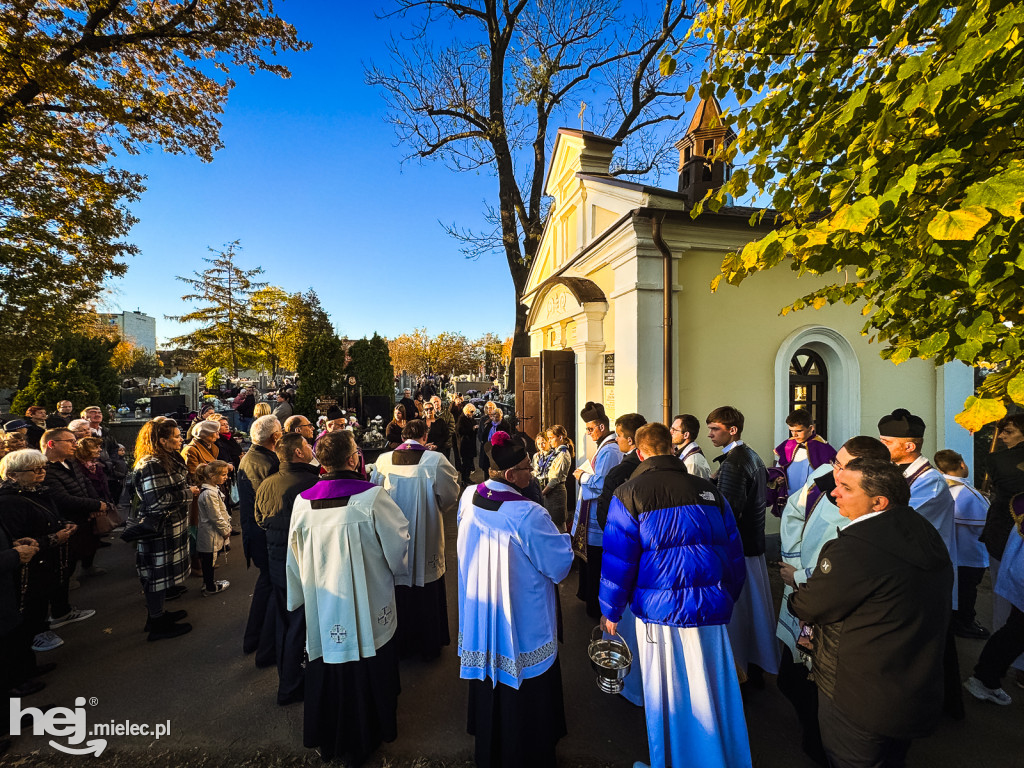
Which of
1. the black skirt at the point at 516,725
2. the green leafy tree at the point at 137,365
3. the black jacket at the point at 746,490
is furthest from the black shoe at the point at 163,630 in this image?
the green leafy tree at the point at 137,365

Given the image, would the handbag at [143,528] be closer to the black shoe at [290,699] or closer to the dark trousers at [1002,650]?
the black shoe at [290,699]

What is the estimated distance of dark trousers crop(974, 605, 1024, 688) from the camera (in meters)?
3.17

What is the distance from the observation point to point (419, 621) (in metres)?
3.96

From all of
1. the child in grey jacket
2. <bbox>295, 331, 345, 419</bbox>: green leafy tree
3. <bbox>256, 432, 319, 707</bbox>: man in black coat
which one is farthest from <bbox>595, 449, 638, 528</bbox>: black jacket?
<bbox>295, 331, 345, 419</bbox>: green leafy tree

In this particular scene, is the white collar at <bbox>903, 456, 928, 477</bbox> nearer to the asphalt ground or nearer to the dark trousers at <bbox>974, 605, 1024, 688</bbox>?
the dark trousers at <bbox>974, 605, 1024, 688</bbox>

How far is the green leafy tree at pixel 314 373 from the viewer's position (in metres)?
15.1

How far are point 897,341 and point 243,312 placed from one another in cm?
3561

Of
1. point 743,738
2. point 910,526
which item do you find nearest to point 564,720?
point 743,738

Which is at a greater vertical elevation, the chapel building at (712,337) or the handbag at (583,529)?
the chapel building at (712,337)

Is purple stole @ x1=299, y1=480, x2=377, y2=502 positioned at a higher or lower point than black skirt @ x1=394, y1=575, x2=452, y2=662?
higher

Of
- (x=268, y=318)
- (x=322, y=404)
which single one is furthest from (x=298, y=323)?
(x=322, y=404)

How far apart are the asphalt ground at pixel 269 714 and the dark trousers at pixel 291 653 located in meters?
0.12

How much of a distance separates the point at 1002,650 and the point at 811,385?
503 cm

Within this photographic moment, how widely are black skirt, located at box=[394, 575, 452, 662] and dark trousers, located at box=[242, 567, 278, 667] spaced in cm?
106
